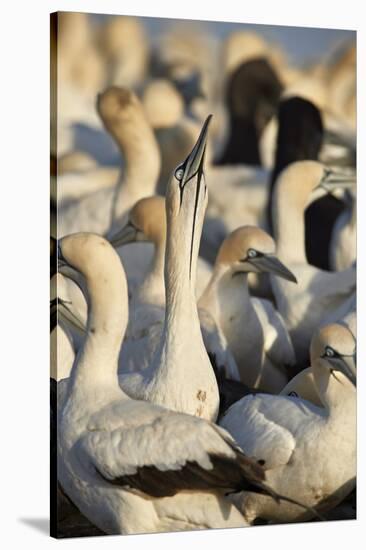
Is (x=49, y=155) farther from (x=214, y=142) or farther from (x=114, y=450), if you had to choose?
(x=214, y=142)

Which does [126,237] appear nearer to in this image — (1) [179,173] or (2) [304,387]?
(1) [179,173]

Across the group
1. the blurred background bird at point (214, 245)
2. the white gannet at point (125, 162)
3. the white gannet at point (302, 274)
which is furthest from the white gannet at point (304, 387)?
the white gannet at point (125, 162)

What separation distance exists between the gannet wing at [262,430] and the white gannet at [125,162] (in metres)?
1.46

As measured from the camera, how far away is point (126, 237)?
33.7ft

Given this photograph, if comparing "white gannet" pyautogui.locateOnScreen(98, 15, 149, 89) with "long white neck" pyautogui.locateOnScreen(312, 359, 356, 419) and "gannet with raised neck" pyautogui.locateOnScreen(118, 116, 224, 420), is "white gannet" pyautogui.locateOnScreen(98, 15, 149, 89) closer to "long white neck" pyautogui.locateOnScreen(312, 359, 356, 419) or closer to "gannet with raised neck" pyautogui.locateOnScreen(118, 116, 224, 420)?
"gannet with raised neck" pyautogui.locateOnScreen(118, 116, 224, 420)

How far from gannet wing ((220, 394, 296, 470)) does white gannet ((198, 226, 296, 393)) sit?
577 mm

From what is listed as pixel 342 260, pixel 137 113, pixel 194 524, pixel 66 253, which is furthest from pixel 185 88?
pixel 194 524

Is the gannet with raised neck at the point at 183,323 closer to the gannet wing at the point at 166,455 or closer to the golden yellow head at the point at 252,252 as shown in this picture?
the gannet wing at the point at 166,455

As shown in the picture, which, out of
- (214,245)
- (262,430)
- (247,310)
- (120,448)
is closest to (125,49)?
(214,245)

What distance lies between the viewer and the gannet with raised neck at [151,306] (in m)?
Answer: 9.75

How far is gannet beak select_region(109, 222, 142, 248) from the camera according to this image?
10.2 metres

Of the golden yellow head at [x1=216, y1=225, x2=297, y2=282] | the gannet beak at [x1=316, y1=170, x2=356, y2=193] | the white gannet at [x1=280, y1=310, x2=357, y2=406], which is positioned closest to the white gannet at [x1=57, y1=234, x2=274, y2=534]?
the white gannet at [x1=280, y1=310, x2=357, y2=406]

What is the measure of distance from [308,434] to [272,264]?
1.11m

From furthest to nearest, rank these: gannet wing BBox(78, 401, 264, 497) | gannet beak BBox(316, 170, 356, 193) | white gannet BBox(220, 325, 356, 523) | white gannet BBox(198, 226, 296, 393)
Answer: gannet beak BBox(316, 170, 356, 193) → white gannet BBox(198, 226, 296, 393) → white gannet BBox(220, 325, 356, 523) → gannet wing BBox(78, 401, 264, 497)
